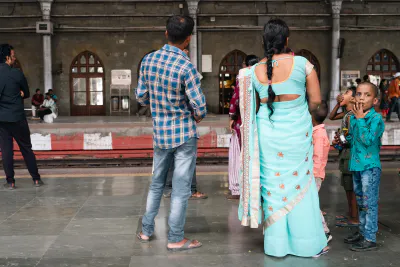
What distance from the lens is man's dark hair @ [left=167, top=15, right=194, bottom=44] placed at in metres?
4.61

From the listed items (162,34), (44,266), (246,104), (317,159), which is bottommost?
(44,266)

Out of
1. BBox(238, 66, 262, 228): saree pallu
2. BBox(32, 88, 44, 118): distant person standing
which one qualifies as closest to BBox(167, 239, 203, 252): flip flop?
BBox(238, 66, 262, 228): saree pallu

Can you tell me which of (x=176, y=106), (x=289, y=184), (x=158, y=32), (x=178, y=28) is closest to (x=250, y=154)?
(x=289, y=184)

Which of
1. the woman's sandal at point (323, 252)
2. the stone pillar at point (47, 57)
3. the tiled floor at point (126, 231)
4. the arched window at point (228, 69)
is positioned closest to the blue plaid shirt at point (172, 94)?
the tiled floor at point (126, 231)

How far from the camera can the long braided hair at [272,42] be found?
4291 mm

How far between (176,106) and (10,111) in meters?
3.32

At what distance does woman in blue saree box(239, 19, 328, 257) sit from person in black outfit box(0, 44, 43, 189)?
150 inches

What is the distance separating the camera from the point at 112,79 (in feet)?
75.9

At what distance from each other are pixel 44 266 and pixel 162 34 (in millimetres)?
19481

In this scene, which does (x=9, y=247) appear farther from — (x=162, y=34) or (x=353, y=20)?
(x=353, y=20)

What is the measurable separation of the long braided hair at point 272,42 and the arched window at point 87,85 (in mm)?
19569

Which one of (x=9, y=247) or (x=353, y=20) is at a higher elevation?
(x=353, y=20)

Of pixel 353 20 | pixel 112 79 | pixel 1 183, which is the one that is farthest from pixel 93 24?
pixel 1 183

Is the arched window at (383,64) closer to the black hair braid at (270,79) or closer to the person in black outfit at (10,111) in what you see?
the person in black outfit at (10,111)
